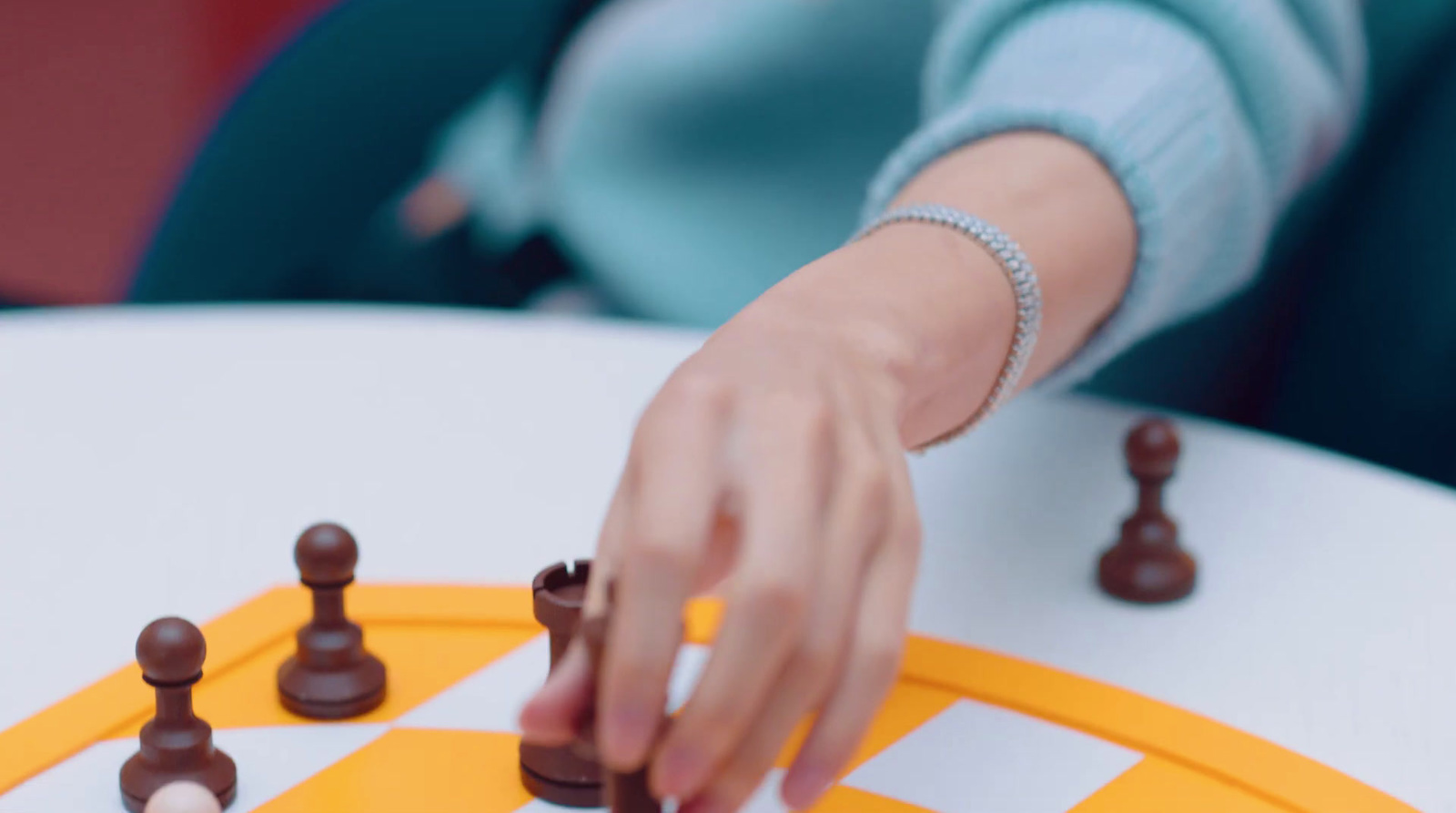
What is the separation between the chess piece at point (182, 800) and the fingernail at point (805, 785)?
22cm

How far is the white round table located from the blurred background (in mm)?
1374

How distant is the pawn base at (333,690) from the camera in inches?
23.8

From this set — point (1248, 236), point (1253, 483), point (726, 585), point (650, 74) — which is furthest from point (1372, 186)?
point (726, 585)

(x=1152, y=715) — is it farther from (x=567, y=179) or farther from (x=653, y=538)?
(x=567, y=179)

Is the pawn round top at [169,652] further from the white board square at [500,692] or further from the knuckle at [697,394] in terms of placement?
the knuckle at [697,394]

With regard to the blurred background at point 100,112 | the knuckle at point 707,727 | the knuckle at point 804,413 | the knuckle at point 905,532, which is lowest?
the blurred background at point 100,112

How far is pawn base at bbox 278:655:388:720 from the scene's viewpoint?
60cm

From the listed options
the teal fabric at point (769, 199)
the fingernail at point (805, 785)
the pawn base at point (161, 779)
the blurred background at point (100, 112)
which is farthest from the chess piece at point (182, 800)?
the blurred background at point (100, 112)

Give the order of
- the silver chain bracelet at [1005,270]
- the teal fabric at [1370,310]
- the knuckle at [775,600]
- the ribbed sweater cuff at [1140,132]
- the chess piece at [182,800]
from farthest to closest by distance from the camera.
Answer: the teal fabric at [1370,310] → the ribbed sweater cuff at [1140,132] → the silver chain bracelet at [1005,270] → the chess piece at [182,800] → the knuckle at [775,600]

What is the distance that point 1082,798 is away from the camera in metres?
Result: 0.57

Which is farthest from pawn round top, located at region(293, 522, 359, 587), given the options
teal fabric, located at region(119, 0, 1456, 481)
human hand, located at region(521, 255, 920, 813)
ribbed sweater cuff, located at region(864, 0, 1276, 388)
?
teal fabric, located at region(119, 0, 1456, 481)

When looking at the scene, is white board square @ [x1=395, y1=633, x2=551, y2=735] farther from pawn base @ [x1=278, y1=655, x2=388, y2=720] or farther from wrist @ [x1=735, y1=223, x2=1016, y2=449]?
wrist @ [x1=735, y1=223, x2=1016, y2=449]

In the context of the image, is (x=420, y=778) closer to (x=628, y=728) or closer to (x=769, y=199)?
(x=628, y=728)

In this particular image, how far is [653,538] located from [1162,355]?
34.5 inches
